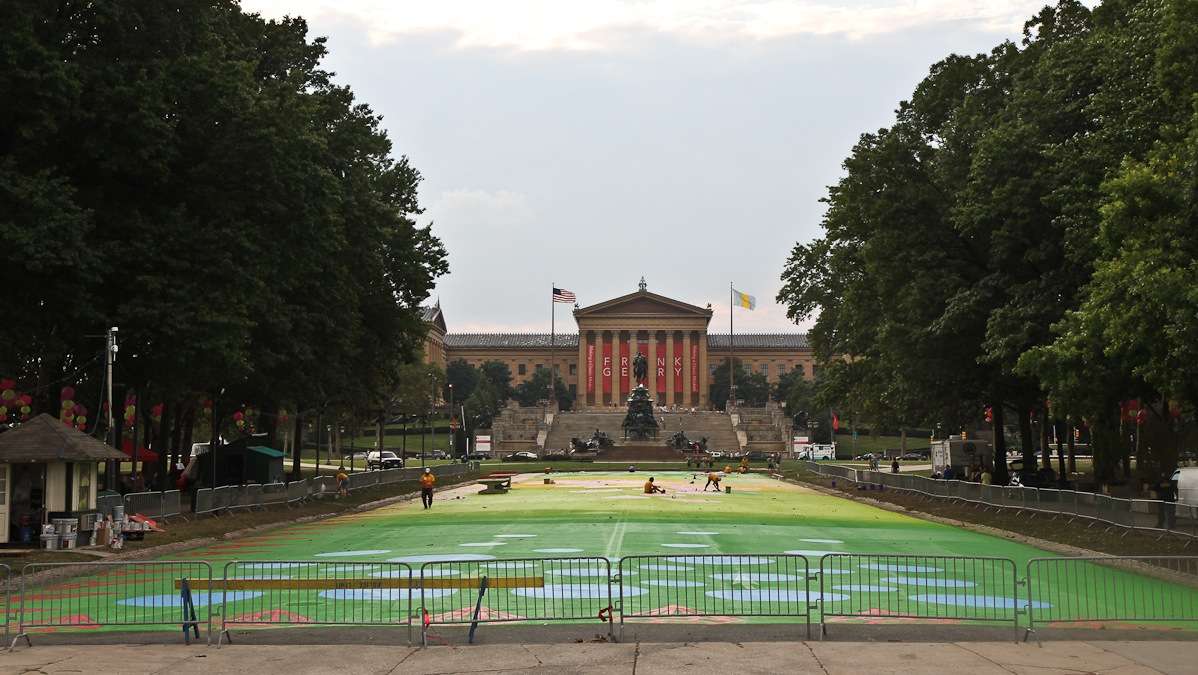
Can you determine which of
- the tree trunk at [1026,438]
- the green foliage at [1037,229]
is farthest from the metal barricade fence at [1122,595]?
the tree trunk at [1026,438]

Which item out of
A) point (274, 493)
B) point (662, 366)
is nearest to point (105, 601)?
point (274, 493)

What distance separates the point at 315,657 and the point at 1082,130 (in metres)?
31.5

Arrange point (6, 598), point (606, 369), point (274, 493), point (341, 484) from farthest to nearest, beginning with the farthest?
point (606, 369)
point (341, 484)
point (274, 493)
point (6, 598)

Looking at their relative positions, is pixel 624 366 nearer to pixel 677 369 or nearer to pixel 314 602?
pixel 677 369

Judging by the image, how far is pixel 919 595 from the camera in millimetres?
19719

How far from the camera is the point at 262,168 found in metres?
36.7

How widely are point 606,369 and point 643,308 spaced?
10124 millimetres

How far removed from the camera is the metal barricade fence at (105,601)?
54.3 feet

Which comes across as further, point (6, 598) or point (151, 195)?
point (151, 195)

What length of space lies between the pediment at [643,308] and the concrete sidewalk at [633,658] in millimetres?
170395

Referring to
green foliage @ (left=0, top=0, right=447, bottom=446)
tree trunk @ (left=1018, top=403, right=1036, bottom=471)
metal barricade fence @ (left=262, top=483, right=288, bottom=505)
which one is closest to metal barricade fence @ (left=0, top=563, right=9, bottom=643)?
green foliage @ (left=0, top=0, right=447, bottom=446)

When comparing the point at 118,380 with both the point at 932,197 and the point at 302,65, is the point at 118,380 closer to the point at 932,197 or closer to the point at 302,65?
the point at 302,65

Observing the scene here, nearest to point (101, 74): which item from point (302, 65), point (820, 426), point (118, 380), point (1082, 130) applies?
point (118, 380)

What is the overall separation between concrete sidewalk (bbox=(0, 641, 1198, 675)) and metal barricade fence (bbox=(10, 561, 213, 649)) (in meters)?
1.00
